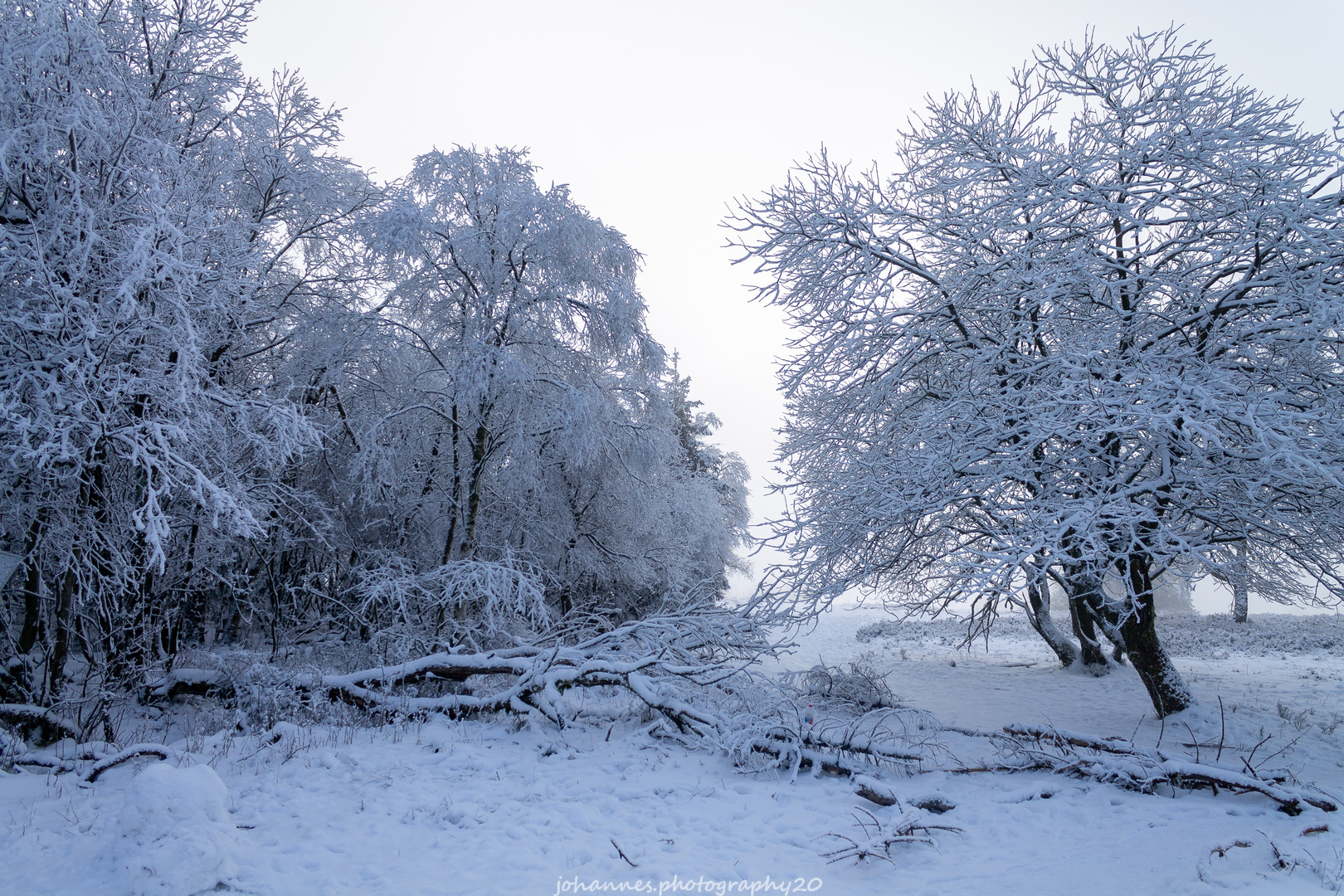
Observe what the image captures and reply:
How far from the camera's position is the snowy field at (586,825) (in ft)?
11.9

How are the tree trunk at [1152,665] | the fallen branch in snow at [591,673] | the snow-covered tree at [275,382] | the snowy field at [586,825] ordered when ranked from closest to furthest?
the snowy field at [586,825]
the snow-covered tree at [275,382]
the fallen branch in snow at [591,673]
the tree trunk at [1152,665]

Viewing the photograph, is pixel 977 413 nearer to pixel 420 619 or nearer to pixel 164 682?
pixel 420 619

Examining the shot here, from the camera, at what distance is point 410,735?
663 centimetres

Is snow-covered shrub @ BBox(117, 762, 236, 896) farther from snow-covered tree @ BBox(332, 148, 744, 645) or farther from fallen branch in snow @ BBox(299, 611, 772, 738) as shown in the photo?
snow-covered tree @ BBox(332, 148, 744, 645)

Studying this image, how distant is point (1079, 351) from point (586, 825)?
20.5ft

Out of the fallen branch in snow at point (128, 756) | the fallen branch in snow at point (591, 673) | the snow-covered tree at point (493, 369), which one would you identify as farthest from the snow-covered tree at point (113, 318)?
the snow-covered tree at point (493, 369)

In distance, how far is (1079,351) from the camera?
21.8 ft

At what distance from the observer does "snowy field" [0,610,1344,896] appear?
3615 millimetres

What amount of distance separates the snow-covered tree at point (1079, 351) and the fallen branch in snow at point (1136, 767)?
3.77 ft

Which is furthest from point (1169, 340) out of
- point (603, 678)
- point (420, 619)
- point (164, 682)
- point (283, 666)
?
point (164, 682)

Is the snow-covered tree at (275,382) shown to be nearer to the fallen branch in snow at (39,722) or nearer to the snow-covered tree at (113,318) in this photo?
the snow-covered tree at (113,318)

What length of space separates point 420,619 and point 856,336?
7791 mm

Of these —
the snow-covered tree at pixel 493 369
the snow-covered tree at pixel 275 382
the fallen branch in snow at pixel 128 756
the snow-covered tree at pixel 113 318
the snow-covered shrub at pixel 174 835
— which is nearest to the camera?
the snow-covered shrub at pixel 174 835

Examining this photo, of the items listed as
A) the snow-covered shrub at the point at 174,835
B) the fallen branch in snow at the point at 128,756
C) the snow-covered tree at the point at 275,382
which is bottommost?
Result: the fallen branch in snow at the point at 128,756
